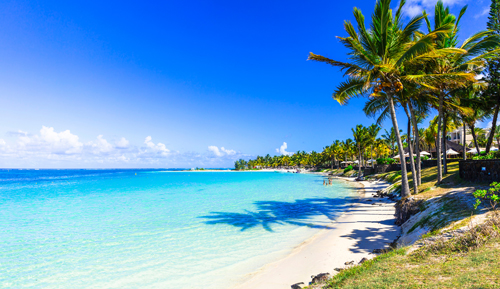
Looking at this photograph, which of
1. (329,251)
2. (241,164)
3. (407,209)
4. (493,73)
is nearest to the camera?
(329,251)

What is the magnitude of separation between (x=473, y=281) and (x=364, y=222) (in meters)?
9.36

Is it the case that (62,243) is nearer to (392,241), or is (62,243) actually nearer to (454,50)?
(392,241)

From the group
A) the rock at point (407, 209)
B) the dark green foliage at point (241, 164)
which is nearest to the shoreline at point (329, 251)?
the rock at point (407, 209)

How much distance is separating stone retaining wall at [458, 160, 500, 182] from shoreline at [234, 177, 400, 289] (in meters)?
4.48

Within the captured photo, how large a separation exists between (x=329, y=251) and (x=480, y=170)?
965 cm

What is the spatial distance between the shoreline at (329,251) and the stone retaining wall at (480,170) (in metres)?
4.48

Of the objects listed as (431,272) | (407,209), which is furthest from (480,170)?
(431,272)

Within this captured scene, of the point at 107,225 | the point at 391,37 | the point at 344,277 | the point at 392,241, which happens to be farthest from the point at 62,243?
the point at 391,37

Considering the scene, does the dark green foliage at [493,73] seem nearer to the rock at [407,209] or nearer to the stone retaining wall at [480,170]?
the stone retaining wall at [480,170]

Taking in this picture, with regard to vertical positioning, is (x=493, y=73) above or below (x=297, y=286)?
above

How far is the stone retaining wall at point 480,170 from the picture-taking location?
11.1m

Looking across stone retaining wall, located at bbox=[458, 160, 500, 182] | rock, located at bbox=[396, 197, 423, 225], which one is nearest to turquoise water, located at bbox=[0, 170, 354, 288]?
rock, located at bbox=[396, 197, 423, 225]

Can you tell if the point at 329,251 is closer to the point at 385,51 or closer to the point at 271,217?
the point at 271,217

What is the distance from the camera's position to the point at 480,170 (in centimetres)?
1219
